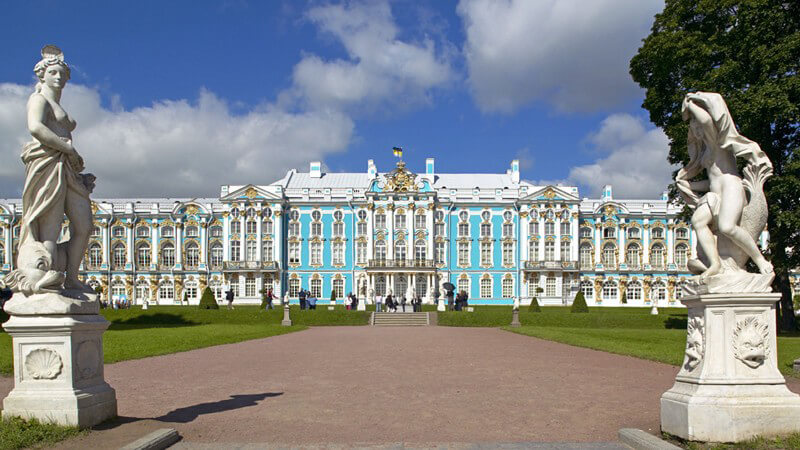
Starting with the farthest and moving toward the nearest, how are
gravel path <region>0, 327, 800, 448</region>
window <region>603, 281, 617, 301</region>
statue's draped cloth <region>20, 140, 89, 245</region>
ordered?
window <region>603, 281, 617, 301</region>, gravel path <region>0, 327, 800, 448</region>, statue's draped cloth <region>20, 140, 89, 245</region>

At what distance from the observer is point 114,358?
14.6m

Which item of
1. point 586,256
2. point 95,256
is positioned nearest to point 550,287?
point 586,256

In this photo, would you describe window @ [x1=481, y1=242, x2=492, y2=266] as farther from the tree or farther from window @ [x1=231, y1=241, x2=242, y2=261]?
the tree

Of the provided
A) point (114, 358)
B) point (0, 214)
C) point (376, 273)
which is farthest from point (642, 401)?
point (0, 214)

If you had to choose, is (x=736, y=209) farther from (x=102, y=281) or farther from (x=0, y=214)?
(x=0, y=214)

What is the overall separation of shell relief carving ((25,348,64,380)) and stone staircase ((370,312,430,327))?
1105 inches

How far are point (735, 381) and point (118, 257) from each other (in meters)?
63.5

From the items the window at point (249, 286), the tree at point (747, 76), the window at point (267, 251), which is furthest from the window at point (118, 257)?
the tree at point (747, 76)

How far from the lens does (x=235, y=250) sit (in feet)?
192

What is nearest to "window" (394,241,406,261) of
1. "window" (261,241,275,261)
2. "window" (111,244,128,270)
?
"window" (261,241,275,261)

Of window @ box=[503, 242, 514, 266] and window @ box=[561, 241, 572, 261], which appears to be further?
window @ box=[503, 242, 514, 266]

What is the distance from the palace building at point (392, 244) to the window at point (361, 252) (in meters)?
0.10

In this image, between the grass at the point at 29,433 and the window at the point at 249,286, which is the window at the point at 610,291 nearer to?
the window at the point at 249,286

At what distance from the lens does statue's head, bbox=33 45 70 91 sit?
645 cm
